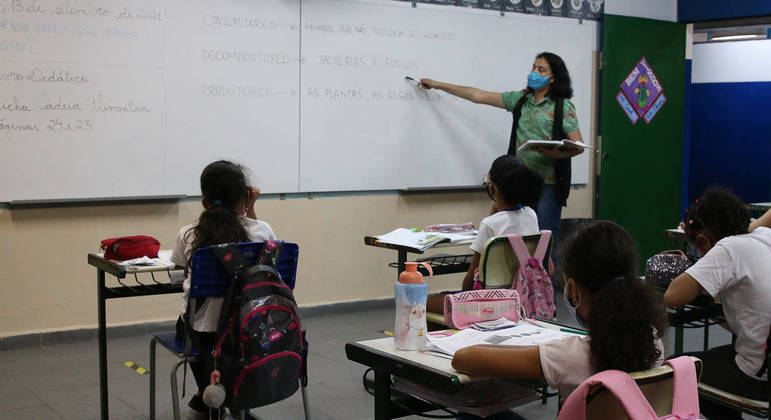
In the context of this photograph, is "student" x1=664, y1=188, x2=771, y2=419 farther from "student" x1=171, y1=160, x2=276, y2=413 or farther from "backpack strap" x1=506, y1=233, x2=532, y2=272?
"student" x1=171, y1=160, x2=276, y2=413

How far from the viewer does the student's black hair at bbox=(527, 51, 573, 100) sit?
5273mm

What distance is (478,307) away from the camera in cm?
228

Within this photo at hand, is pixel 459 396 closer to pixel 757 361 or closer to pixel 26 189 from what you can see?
pixel 757 361

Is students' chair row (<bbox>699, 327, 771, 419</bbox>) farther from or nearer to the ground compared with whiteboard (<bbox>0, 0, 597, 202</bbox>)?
nearer to the ground

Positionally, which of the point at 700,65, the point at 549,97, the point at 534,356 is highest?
the point at 700,65

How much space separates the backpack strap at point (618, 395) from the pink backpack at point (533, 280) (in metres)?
1.60

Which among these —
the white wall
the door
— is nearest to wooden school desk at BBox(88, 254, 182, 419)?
the door

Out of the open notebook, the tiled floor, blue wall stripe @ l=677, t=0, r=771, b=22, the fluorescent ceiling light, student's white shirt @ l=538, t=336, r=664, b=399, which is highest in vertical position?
the fluorescent ceiling light

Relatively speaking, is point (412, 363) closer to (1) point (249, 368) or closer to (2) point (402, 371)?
(2) point (402, 371)

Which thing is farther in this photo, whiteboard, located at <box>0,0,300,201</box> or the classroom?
whiteboard, located at <box>0,0,300,201</box>

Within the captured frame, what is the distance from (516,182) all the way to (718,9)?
4.23m

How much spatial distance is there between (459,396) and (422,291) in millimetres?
406

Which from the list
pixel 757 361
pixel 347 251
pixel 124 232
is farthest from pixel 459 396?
pixel 347 251

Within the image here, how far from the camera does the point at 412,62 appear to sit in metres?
5.73
